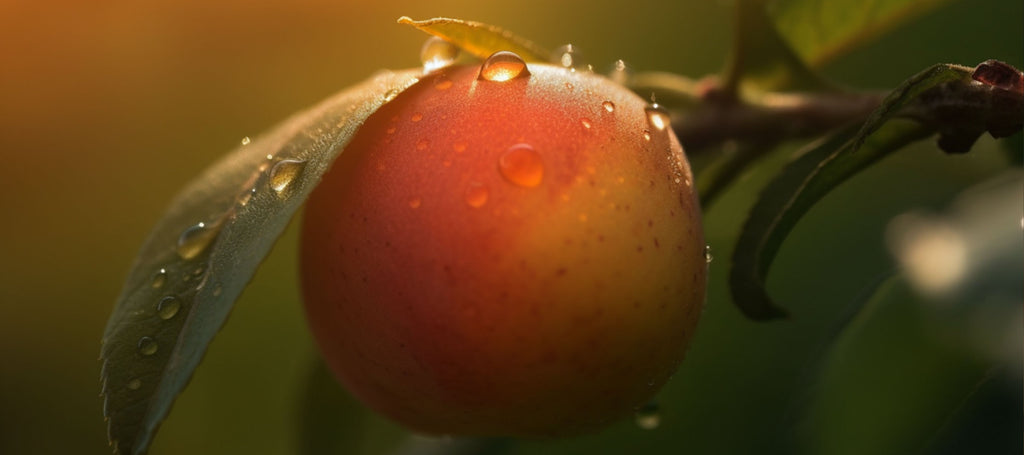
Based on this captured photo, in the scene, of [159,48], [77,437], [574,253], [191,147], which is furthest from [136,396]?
[159,48]

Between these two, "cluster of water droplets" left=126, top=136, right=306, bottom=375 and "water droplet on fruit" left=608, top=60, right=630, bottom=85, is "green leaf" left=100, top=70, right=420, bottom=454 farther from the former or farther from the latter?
"water droplet on fruit" left=608, top=60, right=630, bottom=85

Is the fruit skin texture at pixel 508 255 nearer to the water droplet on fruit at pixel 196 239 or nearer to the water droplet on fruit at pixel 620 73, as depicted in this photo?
the water droplet on fruit at pixel 196 239

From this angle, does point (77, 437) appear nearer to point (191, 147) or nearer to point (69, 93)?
point (191, 147)

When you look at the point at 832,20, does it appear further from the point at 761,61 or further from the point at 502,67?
the point at 502,67

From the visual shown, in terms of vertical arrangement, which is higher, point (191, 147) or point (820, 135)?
point (820, 135)

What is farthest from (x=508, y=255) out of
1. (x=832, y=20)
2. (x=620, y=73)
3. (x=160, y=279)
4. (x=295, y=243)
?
(x=295, y=243)

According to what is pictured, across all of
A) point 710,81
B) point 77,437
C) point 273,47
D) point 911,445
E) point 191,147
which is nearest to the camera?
point 911,445

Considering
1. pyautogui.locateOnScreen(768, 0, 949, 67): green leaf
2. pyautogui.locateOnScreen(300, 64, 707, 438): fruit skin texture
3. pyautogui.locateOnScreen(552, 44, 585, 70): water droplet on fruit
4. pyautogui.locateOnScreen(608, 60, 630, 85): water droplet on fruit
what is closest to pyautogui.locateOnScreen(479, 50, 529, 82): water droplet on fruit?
pyautogui.locateOnScreen(300, 64, 707, 438): fruit skin texture
